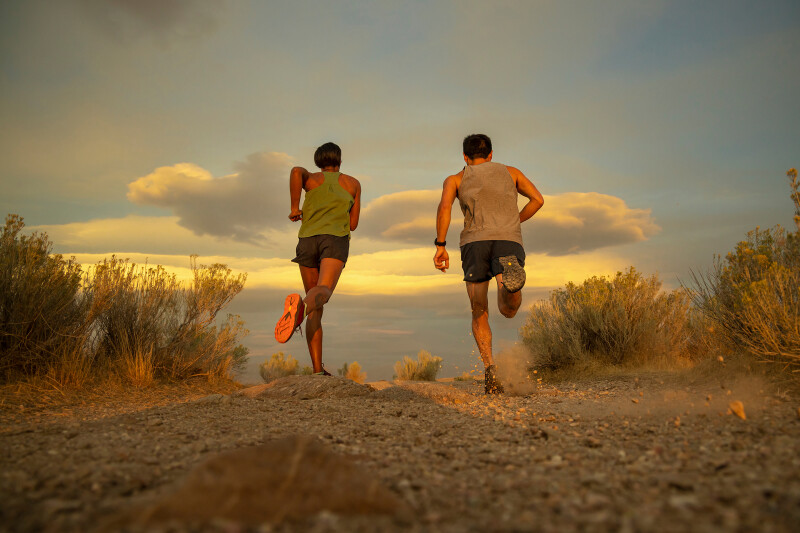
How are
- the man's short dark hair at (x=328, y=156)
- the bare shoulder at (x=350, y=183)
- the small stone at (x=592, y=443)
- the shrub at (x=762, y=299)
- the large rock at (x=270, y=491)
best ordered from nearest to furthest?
the large rock at (x=270, y=491), the small stone at (x=592, y=443), the shrub at (x=762, y=299), the bare shoulder at (x=350, y=183), the man's short dark hair at (x=328, y=156)

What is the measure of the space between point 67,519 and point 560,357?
8050 mm

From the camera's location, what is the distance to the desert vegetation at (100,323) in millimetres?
6160

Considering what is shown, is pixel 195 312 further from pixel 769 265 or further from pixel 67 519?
pixel 769 265

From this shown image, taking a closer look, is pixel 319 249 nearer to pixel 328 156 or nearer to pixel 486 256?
pixel 328 156

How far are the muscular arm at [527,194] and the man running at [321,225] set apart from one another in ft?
6.69

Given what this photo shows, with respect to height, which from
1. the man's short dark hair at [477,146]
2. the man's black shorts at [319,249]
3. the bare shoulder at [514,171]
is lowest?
the man's black shorts at [319,249]

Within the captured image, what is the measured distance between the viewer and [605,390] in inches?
247

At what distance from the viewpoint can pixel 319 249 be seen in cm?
629

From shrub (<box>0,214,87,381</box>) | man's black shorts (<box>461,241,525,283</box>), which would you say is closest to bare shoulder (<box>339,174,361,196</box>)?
man's black shorts (<box>461,241,525,283</box>)

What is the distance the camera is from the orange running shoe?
18.5 ft

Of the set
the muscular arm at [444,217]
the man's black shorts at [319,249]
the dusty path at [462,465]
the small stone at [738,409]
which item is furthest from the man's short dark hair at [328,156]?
the small stone at [738,409]

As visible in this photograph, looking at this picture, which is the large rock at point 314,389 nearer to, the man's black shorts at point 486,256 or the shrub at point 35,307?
the man's black shorts at point 486,256

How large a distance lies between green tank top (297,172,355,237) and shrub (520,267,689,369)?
446 centimetres

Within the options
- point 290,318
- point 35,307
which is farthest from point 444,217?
point 35,307
